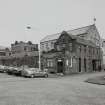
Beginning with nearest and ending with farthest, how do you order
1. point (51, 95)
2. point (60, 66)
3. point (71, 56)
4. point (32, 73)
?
point (51, 95), point (32, 73), point (60, 66), point (71, 56)

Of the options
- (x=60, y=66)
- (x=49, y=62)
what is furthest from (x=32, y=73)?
(x=49, y=62)

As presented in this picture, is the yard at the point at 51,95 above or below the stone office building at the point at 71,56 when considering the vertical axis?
below

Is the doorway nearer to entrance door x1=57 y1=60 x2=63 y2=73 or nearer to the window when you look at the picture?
entrance door x1=57 y1=60 x2=63 y2=73

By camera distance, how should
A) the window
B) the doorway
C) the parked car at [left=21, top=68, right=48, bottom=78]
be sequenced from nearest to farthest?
the parked car at [left=21, top=68, right=48, bottom=78], the doorway, the window

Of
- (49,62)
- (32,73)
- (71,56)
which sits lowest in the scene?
(32,73)

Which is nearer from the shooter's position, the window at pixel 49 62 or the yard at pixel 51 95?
the yard at pixel 51 95

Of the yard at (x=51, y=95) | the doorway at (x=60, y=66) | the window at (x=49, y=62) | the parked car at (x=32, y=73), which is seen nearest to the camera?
the yard at (x=51, y=95)

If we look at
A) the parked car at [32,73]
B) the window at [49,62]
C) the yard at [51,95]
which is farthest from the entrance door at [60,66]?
the yard at [51,95]

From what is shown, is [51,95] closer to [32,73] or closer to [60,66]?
[32,73]

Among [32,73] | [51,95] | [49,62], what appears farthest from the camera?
[49,62]

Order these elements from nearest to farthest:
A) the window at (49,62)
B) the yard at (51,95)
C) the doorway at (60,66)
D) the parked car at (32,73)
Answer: the yard at (51,95), the parked car at (32,73), the doorway at (60,66), the window at (49,62)

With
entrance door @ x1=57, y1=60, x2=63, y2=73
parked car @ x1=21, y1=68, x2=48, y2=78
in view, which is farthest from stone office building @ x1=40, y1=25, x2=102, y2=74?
parked car @ x1=21, y1=68, x2=48, y2=78

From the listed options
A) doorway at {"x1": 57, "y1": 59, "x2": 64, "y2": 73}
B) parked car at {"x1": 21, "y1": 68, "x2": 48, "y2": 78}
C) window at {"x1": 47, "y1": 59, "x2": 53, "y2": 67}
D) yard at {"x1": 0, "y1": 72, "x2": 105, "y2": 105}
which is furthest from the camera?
window at {"x1": 47, "y1": 59, "x2": 53, "y2": 67}

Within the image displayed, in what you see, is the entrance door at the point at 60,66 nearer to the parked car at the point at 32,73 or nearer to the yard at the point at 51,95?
the parked car at the point at 32,73
